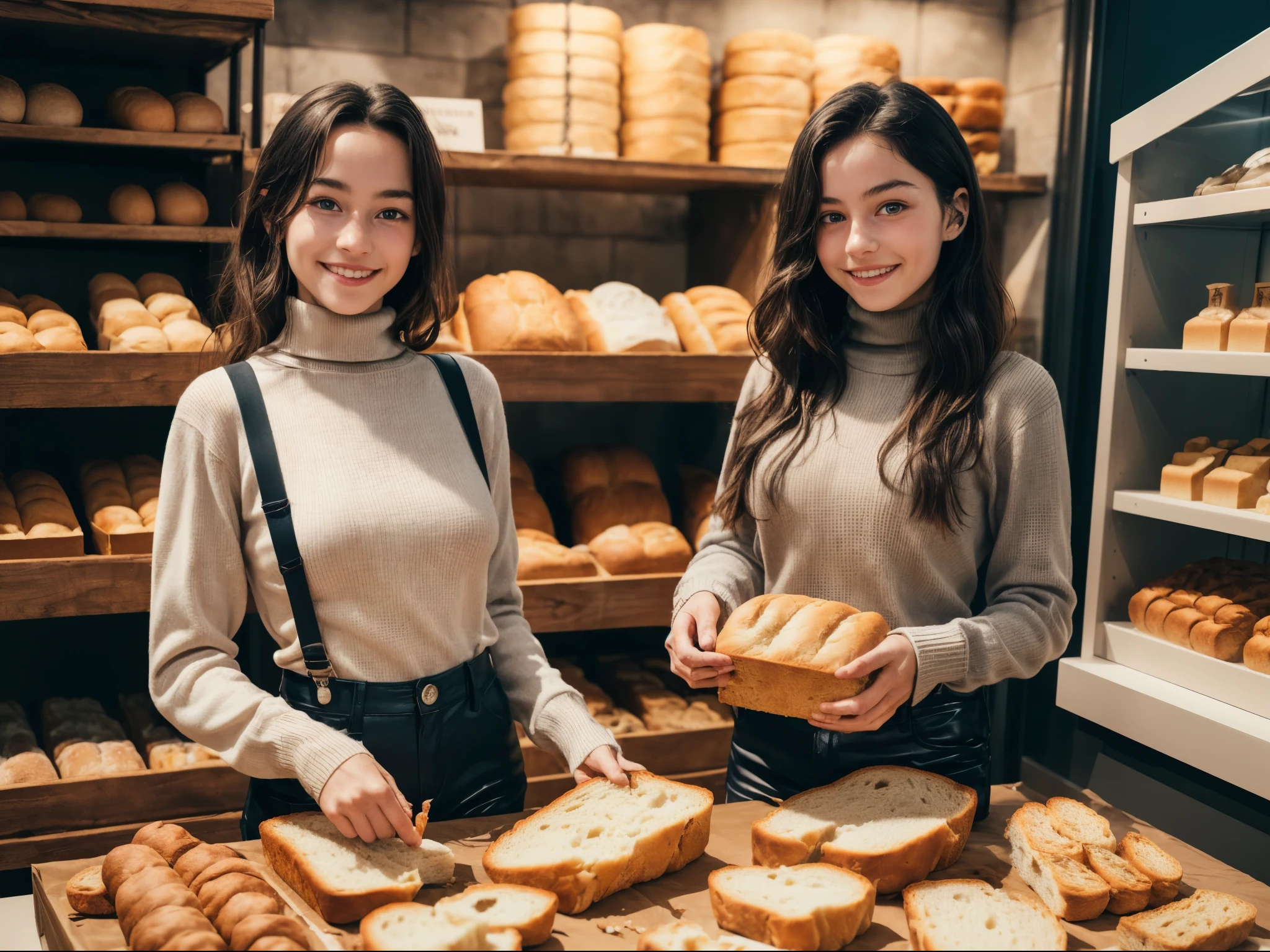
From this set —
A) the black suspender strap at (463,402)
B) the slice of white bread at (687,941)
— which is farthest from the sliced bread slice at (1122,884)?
the black suspender strap at (463,402)

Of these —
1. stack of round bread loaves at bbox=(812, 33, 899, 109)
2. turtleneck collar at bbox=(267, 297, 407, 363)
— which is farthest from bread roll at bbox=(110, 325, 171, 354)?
stack of round bread loaves at bbox=(812, 33, 899, 109)

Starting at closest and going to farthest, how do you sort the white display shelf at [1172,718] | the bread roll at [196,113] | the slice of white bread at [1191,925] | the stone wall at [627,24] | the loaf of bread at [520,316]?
1. the slice of white bread at [1191,925]
2. the white display shelf at [1172,718]
3. the bread roll at [196,113]
4. the loaf of bread at [520,316]
5. the stone wall at [627,24]

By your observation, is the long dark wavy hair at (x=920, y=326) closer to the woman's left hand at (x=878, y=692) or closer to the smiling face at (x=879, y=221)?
the smiling face at (x=879, y=221)

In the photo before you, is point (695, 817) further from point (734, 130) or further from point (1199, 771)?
point (734, 130)

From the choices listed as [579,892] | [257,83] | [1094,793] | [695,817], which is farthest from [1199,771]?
[257,83]

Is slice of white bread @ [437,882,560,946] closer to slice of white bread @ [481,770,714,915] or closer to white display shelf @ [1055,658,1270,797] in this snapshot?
slice of white bread @ [481,770,714,915]

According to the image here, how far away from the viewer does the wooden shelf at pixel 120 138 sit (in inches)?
87.8

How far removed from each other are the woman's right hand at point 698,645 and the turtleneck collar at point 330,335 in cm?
58

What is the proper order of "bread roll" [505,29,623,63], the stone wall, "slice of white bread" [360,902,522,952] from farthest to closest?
the stone wall < "bread roll" [505,29,623,63] < "slice of white bread" [360,902,522,952]

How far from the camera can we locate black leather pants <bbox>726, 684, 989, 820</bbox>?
1.57m

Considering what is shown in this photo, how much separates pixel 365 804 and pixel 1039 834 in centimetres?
84

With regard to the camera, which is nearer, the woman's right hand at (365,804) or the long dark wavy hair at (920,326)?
Result: the woman's right hand at (365,804)

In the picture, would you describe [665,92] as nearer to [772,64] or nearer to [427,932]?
[772,64]

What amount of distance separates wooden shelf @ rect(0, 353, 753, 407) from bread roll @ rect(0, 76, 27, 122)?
49 centimetres
